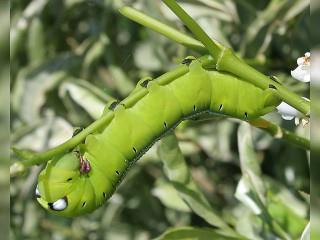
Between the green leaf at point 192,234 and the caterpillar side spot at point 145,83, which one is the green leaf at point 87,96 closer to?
the green leaf at point 192,234

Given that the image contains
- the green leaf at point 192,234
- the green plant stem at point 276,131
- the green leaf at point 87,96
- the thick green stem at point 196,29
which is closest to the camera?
the thick green stem at point 196,29

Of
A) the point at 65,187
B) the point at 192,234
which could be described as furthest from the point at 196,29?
the point at 192,234

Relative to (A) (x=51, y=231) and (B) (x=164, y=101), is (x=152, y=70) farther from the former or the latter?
(B) (x=164, y=101)

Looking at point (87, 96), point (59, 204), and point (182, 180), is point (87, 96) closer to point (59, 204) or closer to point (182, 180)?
point (182, 180)

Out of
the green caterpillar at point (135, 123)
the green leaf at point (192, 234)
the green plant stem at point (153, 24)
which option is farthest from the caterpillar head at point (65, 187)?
the green leaf at point (192, 234)

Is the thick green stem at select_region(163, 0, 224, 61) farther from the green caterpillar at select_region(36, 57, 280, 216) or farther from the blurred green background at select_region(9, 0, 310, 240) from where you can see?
the blurred green background at select_region(9, 0, 310, 240)

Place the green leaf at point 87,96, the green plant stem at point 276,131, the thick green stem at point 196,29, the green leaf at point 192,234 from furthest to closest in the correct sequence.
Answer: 1. the green leaf at point 87,96
2. the green leaf at point 192,234
3. the green plant stem at point 276,131
4. the thick green stem at point 196,29

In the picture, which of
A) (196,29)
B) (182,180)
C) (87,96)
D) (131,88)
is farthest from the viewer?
(131,88)

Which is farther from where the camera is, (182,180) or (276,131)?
(182,180)
